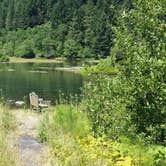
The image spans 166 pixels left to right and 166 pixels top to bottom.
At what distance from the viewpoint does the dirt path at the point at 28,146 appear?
12.2m

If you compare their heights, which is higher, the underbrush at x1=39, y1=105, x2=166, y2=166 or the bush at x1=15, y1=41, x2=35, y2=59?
the underbrush at x1=39, y1=105, x2=166, y2=166

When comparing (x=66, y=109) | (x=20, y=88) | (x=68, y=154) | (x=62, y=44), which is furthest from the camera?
(x=62, y=44)

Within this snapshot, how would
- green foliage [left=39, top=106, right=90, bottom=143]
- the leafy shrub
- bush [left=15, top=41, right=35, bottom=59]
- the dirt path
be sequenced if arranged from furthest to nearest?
bush [left=15, top=41, right=35, bottom=59] < green foliage [left=39, top=106, right=90, bottom=143] < the leafy shrub < the dirt path

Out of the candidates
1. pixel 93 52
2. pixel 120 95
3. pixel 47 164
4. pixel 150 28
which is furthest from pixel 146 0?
pixel 93 52

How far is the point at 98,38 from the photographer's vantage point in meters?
183

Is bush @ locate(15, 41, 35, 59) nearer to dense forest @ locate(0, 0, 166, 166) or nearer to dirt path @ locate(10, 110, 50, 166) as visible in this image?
dirt path @ locate(10, 110, 50, 166)

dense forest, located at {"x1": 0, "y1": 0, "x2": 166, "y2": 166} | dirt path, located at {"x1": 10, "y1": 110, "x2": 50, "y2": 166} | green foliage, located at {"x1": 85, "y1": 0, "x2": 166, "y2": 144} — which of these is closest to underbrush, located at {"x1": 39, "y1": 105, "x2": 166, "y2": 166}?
dense forest, located at {"x1": 0, "y1": 0, "x2": 166, "y2": 166}

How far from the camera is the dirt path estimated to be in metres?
12.2

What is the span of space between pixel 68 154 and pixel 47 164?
4.54 ft

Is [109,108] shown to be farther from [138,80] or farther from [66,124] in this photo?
[138,80]

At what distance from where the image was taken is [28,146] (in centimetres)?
1489

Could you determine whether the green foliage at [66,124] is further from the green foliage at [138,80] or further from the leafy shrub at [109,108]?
the green foliage at [138,80]

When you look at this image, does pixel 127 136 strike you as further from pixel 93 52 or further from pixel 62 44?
pixel 62 44

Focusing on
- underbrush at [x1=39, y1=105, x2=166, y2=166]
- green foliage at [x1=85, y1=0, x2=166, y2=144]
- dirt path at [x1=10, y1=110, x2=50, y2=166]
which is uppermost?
green foliage at [x1=85, y1=0, x2=166, y2=144]
